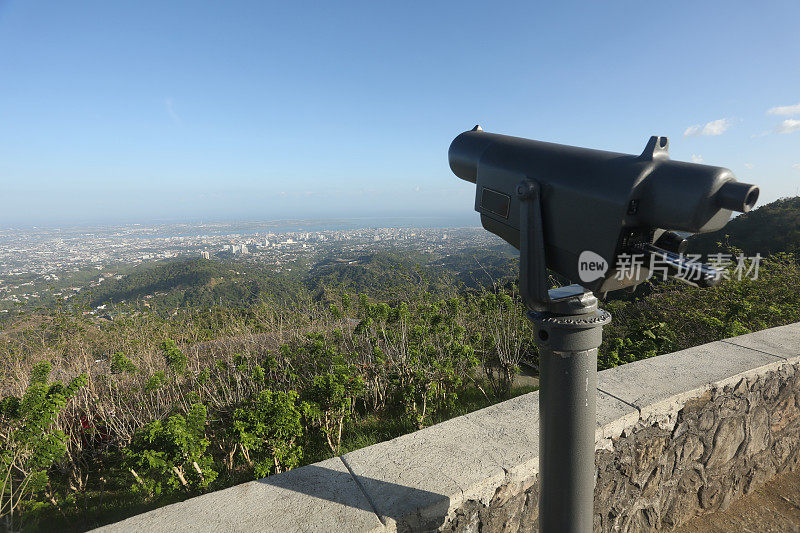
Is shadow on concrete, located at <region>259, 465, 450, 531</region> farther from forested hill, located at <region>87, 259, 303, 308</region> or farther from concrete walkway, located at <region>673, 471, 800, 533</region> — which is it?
forested hill, located at <region>87, 259, 303, 308</region>

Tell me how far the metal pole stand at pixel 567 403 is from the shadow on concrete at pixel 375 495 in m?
0.42

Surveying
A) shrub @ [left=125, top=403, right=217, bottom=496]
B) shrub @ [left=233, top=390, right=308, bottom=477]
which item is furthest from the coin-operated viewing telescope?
shrub @ [left=125, top=403, right=217, bottom=496]

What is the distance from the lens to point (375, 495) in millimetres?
1475

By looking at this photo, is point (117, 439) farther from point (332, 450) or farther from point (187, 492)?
point (332, 450)

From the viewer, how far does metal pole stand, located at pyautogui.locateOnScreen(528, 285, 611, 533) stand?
1068 millimetres

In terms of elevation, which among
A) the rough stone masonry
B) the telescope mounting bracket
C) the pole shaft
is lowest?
the rough stone masonry

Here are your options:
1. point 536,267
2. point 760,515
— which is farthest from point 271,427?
point 760,515

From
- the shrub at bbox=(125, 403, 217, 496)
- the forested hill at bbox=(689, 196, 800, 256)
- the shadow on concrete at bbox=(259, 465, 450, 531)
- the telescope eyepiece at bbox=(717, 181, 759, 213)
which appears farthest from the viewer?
the forested hill at bbox=(689, 196, 800, 256)

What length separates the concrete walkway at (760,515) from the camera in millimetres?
2223

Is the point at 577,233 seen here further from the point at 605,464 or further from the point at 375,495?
the point at 605,464

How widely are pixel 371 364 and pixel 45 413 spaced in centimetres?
214

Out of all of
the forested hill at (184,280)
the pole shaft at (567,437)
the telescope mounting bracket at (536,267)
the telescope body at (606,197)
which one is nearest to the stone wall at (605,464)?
the pole shaft at (567,437)

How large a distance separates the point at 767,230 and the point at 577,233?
2857 cm

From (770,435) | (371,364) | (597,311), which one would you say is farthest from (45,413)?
(770,435)
